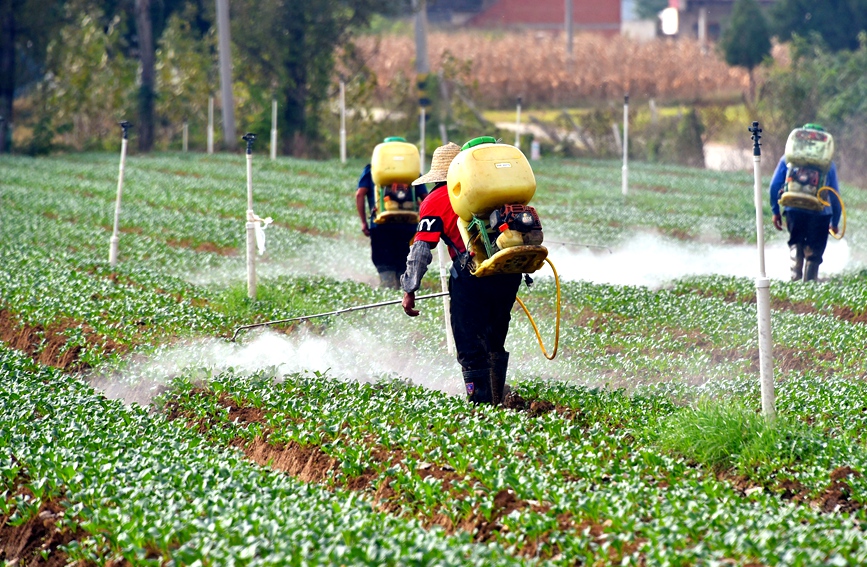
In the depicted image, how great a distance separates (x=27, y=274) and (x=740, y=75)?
131 ft

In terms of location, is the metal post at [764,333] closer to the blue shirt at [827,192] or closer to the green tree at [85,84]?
the blue shirt at [827,192]

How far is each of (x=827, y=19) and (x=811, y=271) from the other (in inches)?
1240

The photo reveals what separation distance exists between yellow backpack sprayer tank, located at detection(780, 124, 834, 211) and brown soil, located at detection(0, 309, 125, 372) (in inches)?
329

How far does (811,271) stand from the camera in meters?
14.4

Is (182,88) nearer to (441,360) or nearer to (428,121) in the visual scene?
(428,121)

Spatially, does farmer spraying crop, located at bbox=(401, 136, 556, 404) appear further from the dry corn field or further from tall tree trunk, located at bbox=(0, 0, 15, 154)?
the dry corn field

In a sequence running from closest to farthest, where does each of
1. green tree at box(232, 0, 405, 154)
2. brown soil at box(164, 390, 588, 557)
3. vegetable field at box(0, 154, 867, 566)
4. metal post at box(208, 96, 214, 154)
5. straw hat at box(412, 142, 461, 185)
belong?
vegetable field at box(0, 154, 867, 566), brown soil at box(164, 390, 588, 557), straw hat at box(412, 142, 461, 185), green tree at box(232, 0, 405, 154), metal post at box(208, 96, 214, 154)

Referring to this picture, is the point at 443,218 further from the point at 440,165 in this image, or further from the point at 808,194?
the point at 808,194

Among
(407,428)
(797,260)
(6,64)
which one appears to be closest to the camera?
(407,428)

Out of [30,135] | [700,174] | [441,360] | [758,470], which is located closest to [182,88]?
[30,135]

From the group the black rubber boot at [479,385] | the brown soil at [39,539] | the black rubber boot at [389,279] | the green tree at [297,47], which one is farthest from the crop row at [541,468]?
the green tree at [297,47]

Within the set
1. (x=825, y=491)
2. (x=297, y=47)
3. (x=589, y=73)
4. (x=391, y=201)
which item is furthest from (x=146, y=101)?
(x=825, y=491)

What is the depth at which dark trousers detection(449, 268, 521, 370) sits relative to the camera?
8.25 m

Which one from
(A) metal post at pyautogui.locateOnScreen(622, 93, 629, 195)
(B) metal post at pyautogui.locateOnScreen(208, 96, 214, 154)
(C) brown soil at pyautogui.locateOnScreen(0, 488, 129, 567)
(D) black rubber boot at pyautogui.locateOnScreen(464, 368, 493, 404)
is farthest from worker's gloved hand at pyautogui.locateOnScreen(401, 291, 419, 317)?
(B) metal post at pyautogui.locateOnScreen(208, 96, 214, 154)
